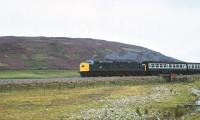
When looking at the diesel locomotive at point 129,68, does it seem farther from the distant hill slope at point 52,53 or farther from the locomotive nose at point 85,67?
the distant hill slope at point 52,53

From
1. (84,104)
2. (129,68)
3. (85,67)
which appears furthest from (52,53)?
(84,104)

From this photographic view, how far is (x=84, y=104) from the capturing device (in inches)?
1932

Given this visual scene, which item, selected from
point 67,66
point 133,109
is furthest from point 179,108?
point 67,66

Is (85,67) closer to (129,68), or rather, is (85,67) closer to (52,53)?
(129,68)

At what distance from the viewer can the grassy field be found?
40938 millimetres

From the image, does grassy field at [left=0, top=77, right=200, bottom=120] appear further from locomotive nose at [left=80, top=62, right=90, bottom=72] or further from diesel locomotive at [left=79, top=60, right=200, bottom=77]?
diesel locomotive at [left=79, top=60, right=200, bottom=77]

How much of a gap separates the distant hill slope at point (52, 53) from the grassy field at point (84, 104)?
7067 centimetres

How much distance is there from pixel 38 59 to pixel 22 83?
286 feet

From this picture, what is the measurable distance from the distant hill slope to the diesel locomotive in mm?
41687

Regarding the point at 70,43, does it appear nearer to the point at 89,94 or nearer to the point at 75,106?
the point at 89,94

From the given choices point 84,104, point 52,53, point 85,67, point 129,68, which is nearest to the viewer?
point 84,104

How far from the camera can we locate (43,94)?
191 feet

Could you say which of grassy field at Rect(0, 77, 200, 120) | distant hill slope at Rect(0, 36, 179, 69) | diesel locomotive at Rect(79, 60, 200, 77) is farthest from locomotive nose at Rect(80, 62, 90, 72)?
distant hill slope at Rect(0, 36, 179, 69)

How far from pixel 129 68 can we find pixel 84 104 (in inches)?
1853
